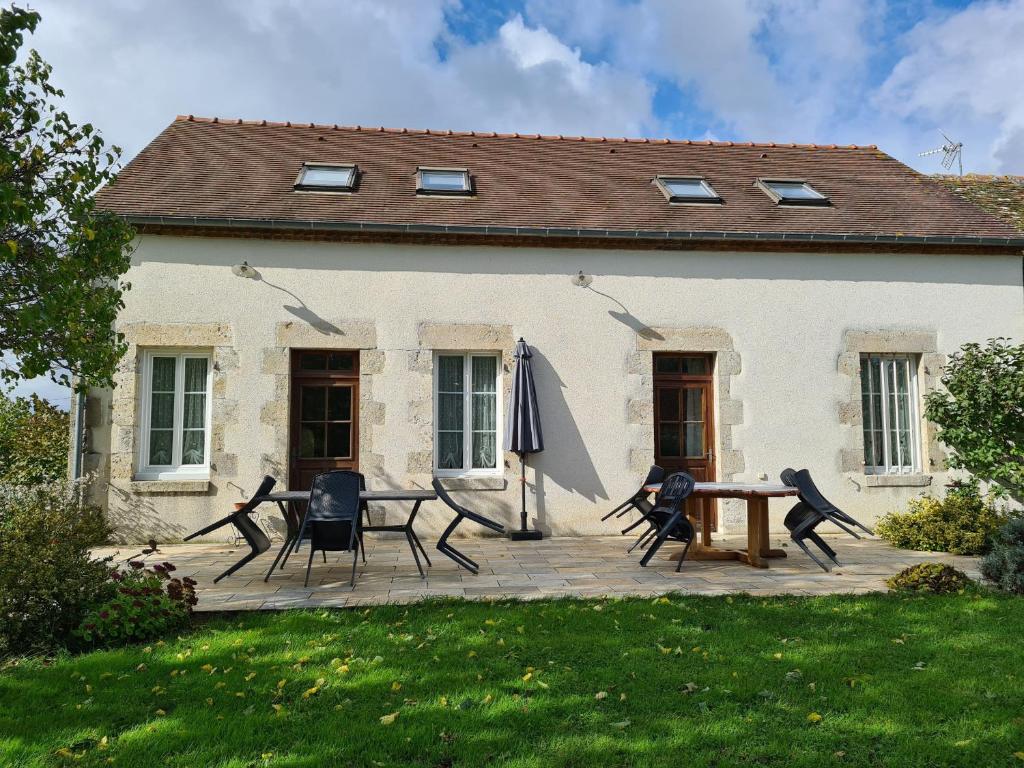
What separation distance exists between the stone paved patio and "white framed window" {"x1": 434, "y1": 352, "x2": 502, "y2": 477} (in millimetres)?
1053

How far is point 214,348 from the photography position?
7.89 metres

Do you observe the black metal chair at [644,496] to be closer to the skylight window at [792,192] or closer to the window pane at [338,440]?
the window pane at [338,440]

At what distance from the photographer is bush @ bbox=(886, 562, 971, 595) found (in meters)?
5.09

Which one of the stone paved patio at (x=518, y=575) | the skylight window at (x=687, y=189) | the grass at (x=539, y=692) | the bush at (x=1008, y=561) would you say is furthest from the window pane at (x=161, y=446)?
the bush at (x=1008, y=561)

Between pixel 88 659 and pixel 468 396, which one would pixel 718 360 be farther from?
pixel 88 659

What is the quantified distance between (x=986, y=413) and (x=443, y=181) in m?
7.13

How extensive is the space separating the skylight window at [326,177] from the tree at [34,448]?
4.25 m

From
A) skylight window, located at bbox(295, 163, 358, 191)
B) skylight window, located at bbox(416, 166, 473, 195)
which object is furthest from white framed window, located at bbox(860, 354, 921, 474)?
skylight window, located at bbox(295, 163, 358, 191)

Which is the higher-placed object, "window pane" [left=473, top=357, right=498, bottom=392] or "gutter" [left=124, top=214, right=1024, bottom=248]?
"gutter" [left=124, top=214, right=1024, bottom=248]

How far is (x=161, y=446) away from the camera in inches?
309

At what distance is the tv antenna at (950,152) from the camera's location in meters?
13.1

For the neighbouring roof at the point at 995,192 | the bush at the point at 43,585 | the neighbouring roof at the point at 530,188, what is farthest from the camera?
the neighbouring roof at the point at 995,192

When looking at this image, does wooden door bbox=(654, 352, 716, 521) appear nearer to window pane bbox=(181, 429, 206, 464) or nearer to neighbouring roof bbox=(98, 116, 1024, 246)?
neighbouring roof bbox=(98, 116, 1024, 246)

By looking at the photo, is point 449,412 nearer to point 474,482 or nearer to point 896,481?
point 474,482
